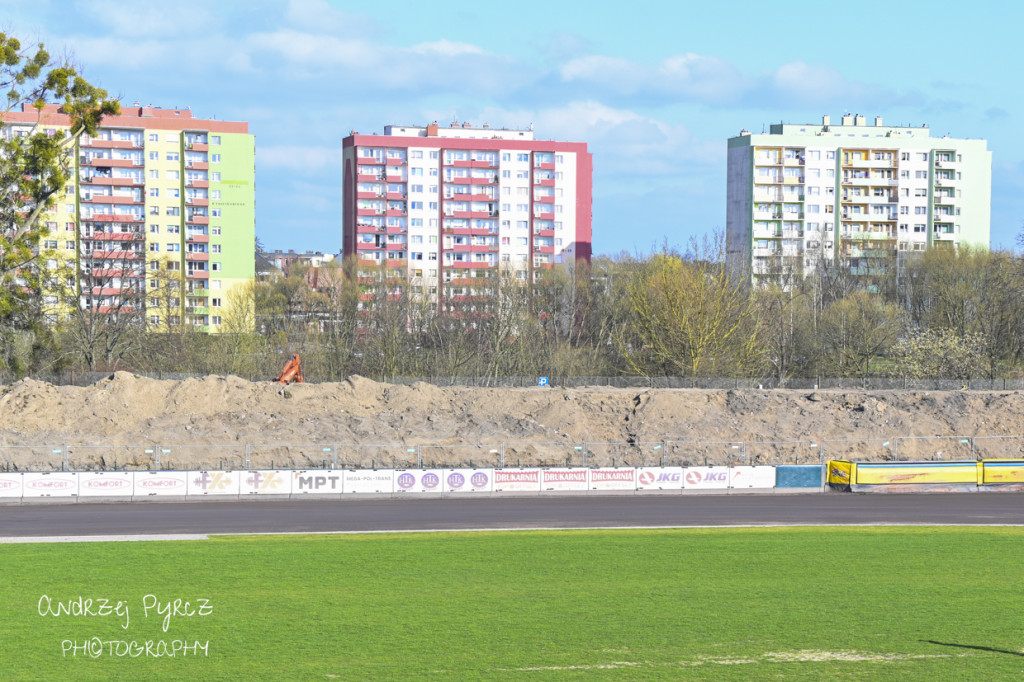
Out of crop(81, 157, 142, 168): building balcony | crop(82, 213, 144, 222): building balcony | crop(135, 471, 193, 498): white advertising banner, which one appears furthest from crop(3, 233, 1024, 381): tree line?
crop(135, 471, 193, 498): white advertising banner

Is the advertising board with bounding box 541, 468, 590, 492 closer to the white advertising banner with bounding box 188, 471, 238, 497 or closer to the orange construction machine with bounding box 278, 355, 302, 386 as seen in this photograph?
the white advertising banner with bounding box 188, 471, 238, 497

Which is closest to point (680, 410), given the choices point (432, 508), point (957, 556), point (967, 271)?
point (432, 508)

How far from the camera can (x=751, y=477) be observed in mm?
47688

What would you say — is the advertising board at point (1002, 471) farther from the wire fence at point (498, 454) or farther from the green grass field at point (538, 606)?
the green grass field at point (538, 606)

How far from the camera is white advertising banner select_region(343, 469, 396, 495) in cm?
4484

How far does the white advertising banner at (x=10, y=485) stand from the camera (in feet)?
137

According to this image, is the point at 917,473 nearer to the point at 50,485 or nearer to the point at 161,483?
the point at 161,483

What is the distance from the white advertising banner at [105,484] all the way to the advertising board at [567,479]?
17.3m

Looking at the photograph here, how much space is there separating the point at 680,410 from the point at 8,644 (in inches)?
1794

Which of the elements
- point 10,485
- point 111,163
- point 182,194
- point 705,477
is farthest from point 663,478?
point 111,163

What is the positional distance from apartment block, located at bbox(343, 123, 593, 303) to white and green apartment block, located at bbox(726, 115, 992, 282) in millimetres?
21898

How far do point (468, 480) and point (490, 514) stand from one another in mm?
4704

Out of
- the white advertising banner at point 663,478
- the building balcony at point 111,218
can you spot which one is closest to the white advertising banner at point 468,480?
the white advertising banner at point 663,478

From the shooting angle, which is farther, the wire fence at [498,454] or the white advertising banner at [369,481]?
the wire fence at [498,454]
